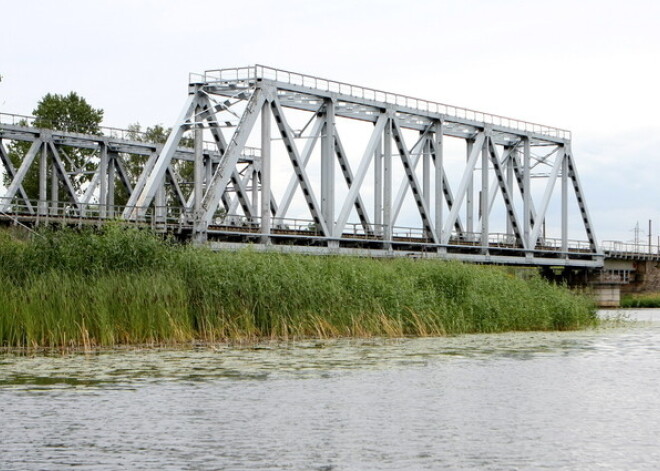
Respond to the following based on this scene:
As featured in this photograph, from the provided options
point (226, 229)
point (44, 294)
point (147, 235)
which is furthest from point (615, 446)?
point (226, 229)

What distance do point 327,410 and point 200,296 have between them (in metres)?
10.9

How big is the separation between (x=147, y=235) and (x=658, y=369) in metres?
12.6

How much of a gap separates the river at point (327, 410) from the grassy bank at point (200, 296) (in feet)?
4.22

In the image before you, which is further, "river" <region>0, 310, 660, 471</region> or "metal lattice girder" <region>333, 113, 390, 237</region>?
"metal lattice girder" <region>333, 113, 390, 237</region>

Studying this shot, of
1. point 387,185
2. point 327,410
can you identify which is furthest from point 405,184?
point 327,410

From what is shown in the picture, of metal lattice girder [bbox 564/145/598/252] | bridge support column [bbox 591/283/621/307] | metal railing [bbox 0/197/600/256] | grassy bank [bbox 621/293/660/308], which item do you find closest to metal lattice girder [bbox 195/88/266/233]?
metal railing [bbox 0/197/600/256]

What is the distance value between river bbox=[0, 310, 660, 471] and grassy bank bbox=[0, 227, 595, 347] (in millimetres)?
1285

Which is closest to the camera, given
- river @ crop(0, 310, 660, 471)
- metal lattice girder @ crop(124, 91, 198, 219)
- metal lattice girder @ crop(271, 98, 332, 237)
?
river @ crop(0, 310, 660, 471)

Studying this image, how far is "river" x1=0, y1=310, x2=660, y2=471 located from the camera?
1167 centimetres

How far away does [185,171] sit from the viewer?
298 ft

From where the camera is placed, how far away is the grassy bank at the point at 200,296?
76.1ft

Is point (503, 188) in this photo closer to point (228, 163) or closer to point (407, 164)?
point (407, 164)

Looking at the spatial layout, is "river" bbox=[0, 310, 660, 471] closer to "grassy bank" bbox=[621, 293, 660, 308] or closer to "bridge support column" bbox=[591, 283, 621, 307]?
"bridge support column" bbox=[591, 283, 621, 307]

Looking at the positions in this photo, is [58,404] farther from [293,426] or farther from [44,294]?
[44,294]
